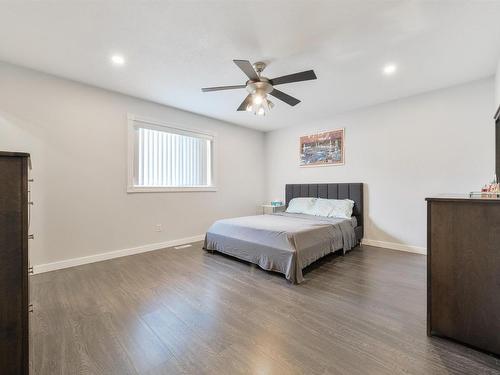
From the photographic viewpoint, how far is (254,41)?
2.35 metres

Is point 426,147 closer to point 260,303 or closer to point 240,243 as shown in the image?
point 240,243

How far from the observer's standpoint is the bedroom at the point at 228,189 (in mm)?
1510

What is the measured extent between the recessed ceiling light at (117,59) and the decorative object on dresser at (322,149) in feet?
12.1

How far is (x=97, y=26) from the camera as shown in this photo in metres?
2.14

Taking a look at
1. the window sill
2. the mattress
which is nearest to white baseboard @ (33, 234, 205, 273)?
the mattress

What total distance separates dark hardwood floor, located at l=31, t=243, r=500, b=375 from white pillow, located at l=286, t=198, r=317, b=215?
165 cm

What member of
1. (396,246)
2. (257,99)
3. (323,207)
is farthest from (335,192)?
(257,99)

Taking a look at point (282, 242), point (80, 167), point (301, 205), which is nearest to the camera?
point (282, 242)

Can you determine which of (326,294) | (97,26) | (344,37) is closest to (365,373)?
(326,294)

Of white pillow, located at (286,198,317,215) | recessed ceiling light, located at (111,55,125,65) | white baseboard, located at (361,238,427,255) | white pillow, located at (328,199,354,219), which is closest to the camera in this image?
recessed ceiling light, located at (111,55,125,65)

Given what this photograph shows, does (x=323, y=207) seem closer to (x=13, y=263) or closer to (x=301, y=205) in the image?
(x=301, y=205)

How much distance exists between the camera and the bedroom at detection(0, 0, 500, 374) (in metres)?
1.51

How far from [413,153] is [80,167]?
5103 millimetres

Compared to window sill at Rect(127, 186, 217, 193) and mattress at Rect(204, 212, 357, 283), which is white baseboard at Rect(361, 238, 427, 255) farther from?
window sill at Rect(127, 186, 217, 193)
